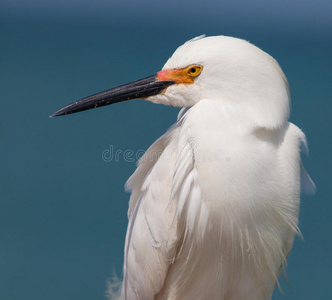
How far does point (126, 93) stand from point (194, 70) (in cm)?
27

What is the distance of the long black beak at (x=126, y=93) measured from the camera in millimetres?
1238

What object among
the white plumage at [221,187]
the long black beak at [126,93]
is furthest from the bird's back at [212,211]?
the long black beak at [126,93]

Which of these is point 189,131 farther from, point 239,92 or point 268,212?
point 268,212

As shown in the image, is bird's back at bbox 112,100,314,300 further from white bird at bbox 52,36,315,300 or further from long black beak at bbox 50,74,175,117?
long black beak at bbox 50,74,175,117

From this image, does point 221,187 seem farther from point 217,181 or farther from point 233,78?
point 233,78

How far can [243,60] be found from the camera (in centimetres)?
110

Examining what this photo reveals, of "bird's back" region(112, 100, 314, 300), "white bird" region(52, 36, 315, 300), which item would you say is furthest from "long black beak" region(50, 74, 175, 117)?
"bird's back" region(112, 100, 314, 300)

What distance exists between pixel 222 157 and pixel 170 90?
248mm

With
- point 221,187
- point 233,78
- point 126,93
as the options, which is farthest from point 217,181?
point 126,93

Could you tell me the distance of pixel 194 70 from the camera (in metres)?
1.14

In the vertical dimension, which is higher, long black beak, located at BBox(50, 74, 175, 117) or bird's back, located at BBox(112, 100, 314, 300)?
long black beak, located at BBox(50, 74, 175, 117)

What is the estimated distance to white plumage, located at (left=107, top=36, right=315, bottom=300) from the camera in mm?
1081

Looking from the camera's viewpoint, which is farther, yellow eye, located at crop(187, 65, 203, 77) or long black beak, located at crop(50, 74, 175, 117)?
long black beak, located at crop(50, 74, 175, 117)

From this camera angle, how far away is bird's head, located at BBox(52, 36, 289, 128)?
1.09 m
